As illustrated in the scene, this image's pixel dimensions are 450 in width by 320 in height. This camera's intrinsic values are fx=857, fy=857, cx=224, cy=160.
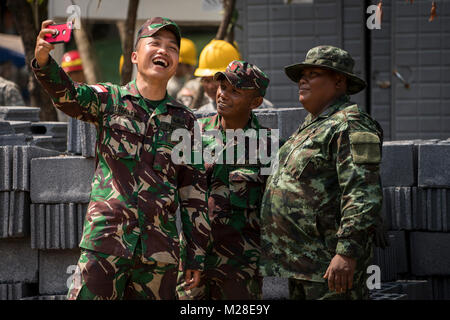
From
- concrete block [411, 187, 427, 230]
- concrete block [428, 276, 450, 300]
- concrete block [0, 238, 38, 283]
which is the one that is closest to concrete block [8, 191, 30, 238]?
concrete block [0, 238, 38, 283]

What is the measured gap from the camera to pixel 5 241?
19.4ft

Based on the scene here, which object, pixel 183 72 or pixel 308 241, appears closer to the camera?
pixel 308 241

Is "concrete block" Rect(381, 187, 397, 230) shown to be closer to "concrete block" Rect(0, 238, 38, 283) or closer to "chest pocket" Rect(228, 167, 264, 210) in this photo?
"chest pocket" Rect(228, 167, 264, 210)

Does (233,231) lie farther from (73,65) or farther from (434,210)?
(73,65)

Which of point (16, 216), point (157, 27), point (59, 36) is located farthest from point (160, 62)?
point (16, 216)

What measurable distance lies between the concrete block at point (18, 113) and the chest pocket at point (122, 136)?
2.62m

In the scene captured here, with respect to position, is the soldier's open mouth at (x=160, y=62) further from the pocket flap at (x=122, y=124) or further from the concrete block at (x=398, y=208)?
the concrete block at (x=398, y=208)

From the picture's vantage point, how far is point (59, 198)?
5.73 m
